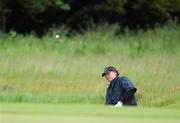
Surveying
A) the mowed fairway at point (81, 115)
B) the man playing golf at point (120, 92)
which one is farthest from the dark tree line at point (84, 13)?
the mowed fairway at point (81, 115)

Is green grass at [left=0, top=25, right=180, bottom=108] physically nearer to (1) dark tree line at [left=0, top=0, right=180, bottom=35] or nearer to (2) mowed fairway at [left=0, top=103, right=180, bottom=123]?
(2) mowed fairway at [left=0, top=103, right=180, bottom=123]

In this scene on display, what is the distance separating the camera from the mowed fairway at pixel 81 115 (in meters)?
4.42

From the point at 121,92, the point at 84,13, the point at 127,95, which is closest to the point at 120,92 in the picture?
the point at 121,92

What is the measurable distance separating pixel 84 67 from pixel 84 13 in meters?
16.6

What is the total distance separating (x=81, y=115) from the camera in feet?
15.1

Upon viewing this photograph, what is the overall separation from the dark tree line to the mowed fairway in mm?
25112

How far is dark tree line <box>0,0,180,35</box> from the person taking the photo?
101 ft

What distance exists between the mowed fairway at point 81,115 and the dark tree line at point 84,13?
25.1 m

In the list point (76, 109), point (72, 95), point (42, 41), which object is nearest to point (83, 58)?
point (42, 41)

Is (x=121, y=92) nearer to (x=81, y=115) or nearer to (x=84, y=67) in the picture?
(x=81, y=115)

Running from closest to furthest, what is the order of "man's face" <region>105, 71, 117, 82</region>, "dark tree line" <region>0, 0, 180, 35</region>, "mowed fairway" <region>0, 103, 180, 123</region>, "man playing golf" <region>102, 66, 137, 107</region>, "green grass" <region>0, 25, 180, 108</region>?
"mowed fairway" <region>0, 103, 180, 123</region> → "man playing golf" <region>102, 66, 137, 107</region> → "man's face" <region>105, 71, 117, 82</region> → "green grass" <region>0, 25, 180, 108</region> → "dark tree line" <region>0, 0, 180, 35</region>

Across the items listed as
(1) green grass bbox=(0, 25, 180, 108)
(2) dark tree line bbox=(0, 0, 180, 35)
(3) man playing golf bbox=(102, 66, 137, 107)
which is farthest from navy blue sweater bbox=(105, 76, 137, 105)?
(2) dark tree line bbox=(0, 0, 180, 35)

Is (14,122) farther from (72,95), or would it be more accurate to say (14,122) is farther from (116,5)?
(116,5)

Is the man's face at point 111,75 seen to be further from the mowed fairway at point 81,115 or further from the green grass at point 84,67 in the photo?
the mowed fairway at point 81,115
